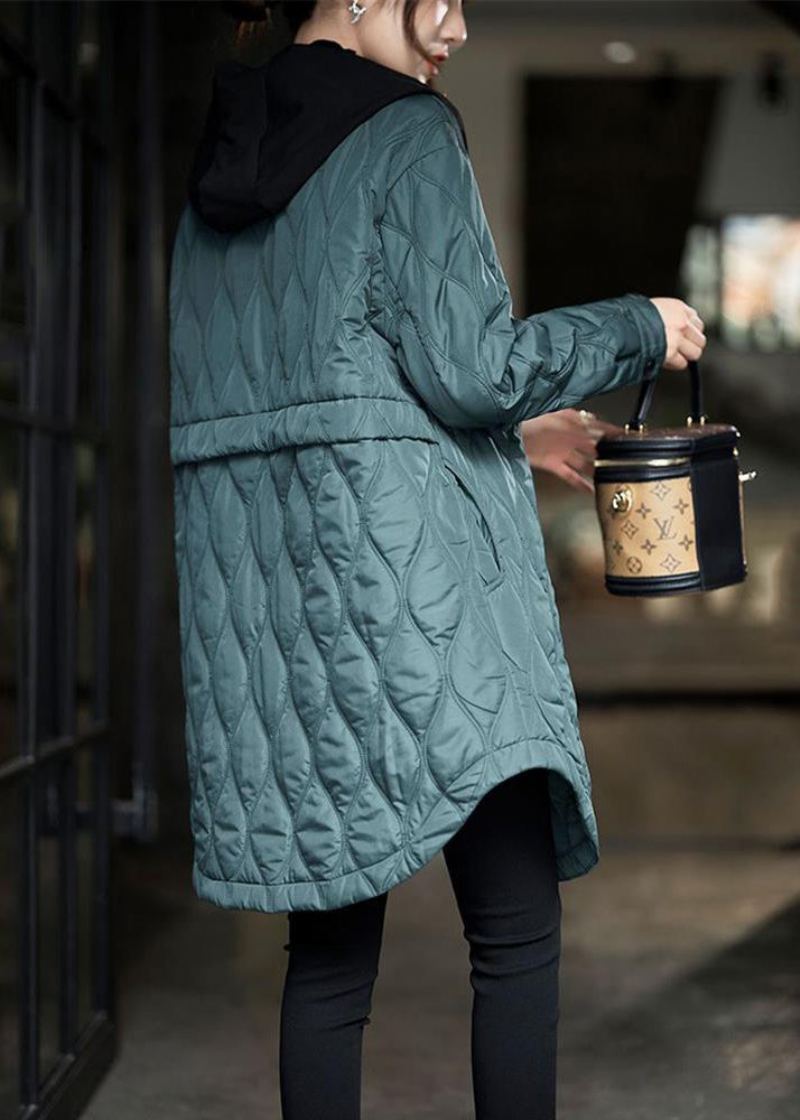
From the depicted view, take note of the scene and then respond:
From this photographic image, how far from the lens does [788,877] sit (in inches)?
169

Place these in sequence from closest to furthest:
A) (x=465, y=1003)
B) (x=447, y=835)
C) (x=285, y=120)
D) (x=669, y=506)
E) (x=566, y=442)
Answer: (x=447, y=835) < (x=285, y=120) < (x=669, y=506) < (x=566, y=442) < (x=465, y=1003)

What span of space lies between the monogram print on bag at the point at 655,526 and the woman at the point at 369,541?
12 centimetres

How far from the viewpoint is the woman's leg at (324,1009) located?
1.55 meters

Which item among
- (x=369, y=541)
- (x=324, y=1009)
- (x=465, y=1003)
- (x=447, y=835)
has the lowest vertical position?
(x=465, y=1003)

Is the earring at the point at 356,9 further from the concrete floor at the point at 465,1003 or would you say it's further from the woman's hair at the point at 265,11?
the concrete floor at the point at 465,1003

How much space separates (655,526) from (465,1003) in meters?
1.59

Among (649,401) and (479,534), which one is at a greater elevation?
(649,401)

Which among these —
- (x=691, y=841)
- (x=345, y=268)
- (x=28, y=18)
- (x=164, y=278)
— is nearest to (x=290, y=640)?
(x=345, y=268)

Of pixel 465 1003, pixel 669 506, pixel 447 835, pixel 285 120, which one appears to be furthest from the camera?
pixel 465 1003

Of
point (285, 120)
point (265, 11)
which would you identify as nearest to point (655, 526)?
point (285, 120)

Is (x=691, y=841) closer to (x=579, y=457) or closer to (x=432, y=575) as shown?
(x=579, y=457)

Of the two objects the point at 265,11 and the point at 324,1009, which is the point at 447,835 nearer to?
the point at 324,1009

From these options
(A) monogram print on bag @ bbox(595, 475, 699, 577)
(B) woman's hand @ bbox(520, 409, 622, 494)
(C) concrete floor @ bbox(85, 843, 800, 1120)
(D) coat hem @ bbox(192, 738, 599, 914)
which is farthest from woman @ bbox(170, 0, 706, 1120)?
(C) concrete floor @ bbox(85, 843, 800, 1120)

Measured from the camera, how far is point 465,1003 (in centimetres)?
301
